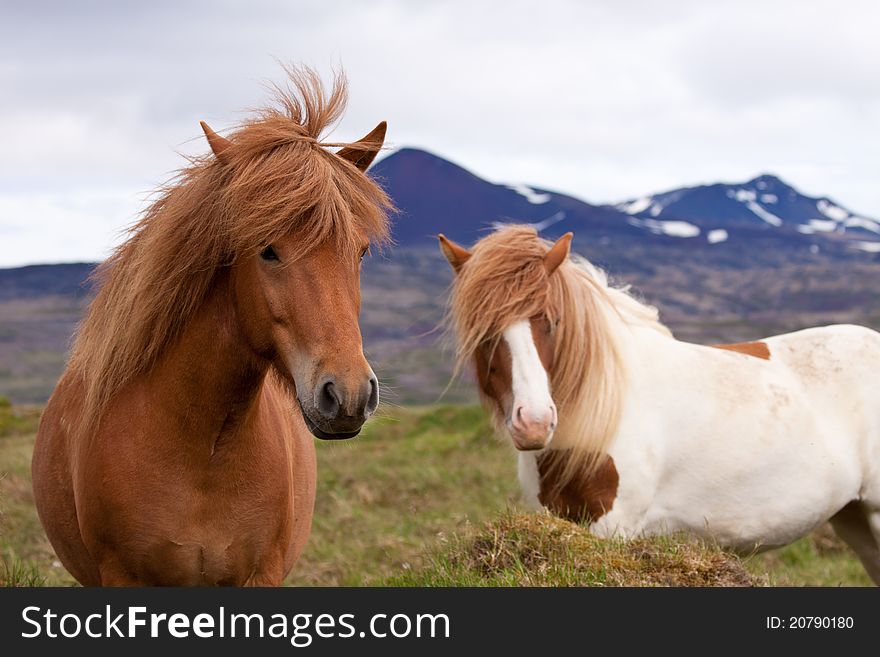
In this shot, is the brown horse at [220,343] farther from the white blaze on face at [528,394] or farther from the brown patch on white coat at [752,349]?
the brown patch on white coat at [752,349]

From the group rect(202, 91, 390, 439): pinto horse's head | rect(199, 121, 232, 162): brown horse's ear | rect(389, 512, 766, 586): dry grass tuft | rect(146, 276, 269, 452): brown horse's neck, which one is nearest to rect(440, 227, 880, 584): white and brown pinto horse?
rect(389, 512, 766, 586): dry grass tuft

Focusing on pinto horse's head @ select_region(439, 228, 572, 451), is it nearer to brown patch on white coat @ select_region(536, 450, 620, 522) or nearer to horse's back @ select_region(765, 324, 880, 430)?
brown patch on white coat @ select_region(536, 450, 620, 522)

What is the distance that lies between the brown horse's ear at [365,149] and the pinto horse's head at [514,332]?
1.60m

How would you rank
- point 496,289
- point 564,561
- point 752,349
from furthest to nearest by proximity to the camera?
1. point 752,349
2. point 496,289
3. point 564,561

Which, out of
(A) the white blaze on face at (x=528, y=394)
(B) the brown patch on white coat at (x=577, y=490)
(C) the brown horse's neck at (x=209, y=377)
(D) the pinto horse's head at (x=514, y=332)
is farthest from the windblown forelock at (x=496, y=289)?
(C) the brown horse's neck at (x=209, y=377)

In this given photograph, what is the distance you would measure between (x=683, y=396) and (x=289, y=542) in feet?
8.81

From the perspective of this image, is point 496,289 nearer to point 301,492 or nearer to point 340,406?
point 301,492

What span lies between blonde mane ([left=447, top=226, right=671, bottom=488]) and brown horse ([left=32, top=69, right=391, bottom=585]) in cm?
164

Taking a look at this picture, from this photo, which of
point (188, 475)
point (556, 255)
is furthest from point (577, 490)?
point (188, 475)

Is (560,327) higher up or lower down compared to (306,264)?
lower down

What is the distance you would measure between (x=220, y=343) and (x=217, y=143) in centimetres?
70

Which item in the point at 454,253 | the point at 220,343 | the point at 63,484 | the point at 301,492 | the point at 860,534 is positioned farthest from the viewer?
the point at 860,534

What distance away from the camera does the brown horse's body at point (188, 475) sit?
3.17 meters

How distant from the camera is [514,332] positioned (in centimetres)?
473
